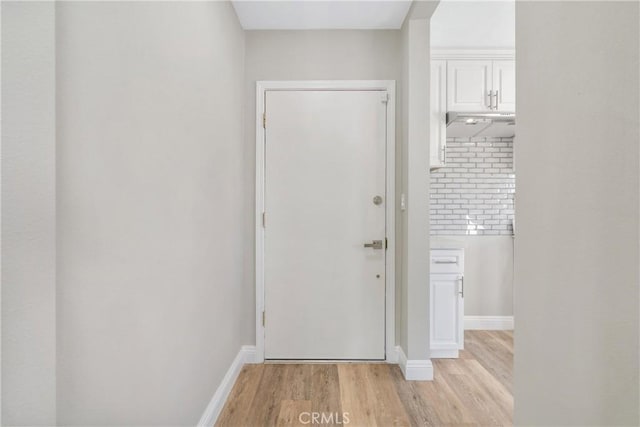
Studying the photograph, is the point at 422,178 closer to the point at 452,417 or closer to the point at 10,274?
the point at 452,417

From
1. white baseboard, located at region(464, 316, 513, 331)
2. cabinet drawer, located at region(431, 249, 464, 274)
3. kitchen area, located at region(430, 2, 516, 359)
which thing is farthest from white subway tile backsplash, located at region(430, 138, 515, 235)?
white baseboard, located at region(464, 316, 513, 331)

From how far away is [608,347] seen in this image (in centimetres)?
61

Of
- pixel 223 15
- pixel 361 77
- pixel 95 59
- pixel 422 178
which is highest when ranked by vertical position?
pixel 223 15

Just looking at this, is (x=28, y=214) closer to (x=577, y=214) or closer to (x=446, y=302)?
(x=577, y=214)

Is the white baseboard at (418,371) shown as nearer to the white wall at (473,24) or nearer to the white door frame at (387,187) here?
the white door frame at (387,187)

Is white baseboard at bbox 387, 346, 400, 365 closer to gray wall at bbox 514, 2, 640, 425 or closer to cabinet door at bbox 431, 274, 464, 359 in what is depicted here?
cabinet door at bbox 431, 274, 464, 359

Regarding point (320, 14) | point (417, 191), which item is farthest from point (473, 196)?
point (320, 14)

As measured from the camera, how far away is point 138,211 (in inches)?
40.6

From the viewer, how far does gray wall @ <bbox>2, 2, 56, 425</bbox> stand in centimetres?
58

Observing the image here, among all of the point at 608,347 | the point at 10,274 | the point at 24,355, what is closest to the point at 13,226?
the point at 10,274

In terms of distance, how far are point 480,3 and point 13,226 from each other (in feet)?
8.60

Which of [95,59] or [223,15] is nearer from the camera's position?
[95,59]

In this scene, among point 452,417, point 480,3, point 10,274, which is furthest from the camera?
point 480,3

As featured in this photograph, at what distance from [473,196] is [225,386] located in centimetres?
276
